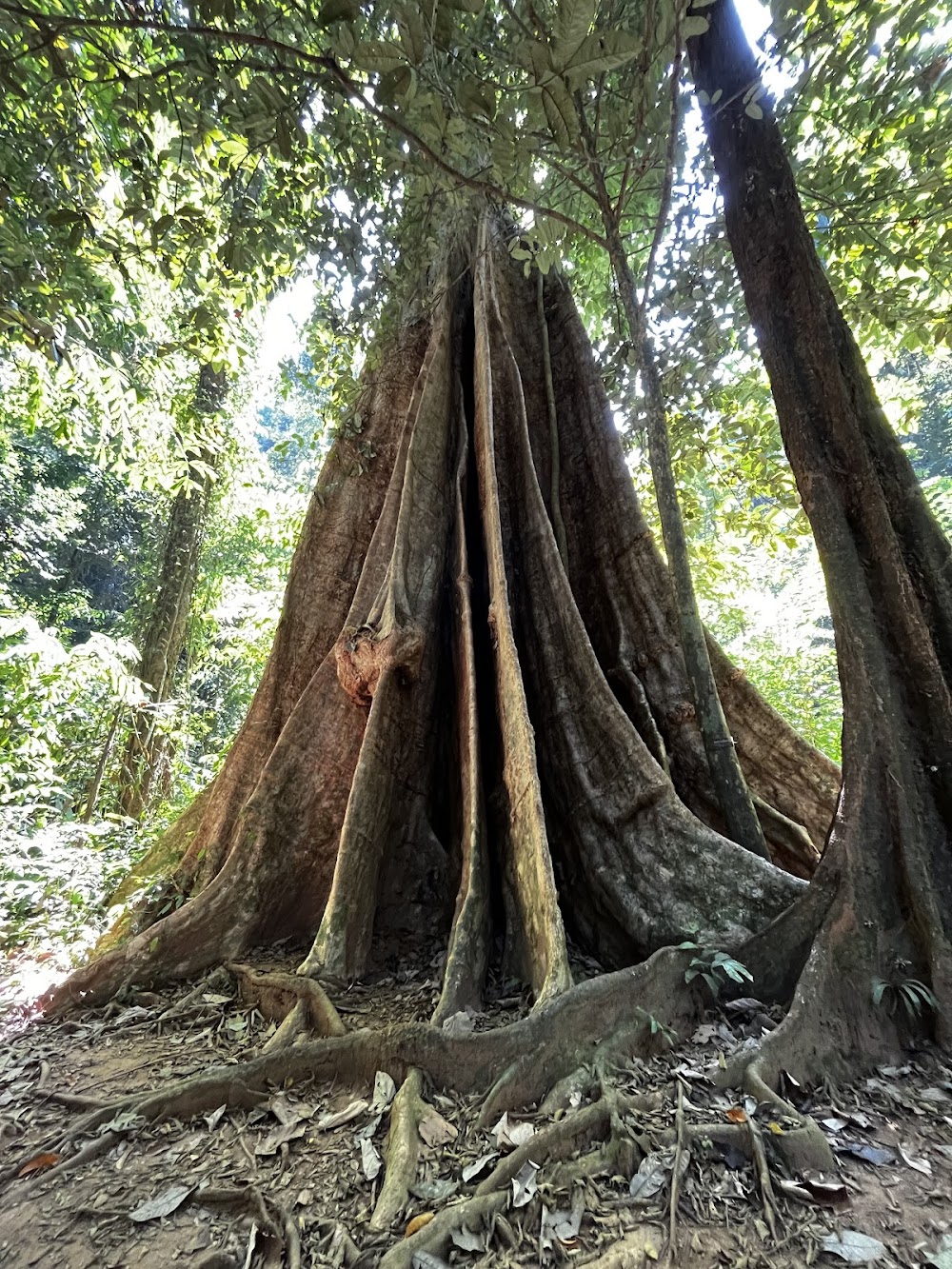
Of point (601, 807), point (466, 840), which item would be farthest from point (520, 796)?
point (601, 807)

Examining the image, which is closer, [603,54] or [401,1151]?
[401,1151]

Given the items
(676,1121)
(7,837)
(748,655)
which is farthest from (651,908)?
(748,655)

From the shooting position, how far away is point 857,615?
82.4 inches

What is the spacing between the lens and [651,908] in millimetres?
2316

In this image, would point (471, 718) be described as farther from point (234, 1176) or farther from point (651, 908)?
point (234, 1176)

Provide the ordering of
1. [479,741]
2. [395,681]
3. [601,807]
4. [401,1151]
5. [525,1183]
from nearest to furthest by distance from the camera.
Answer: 1. [525,1183]
2. [401,1151]
3. [601,807]
4. [479,741]
5. [395,681]

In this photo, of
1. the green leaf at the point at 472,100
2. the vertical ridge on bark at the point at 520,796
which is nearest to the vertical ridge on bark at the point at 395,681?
the vertical ridge on bark at the point at 520,796

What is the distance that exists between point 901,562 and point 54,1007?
12.0 ft

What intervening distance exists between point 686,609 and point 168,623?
220 inches

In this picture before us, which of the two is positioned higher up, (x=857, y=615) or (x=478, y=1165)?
(x=857, y=615)

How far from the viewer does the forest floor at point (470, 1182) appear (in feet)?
3.92

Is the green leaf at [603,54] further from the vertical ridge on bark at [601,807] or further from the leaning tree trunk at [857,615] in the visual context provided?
the vertical ridge on bark at [601,807]

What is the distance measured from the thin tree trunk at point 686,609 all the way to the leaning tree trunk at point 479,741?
241mm

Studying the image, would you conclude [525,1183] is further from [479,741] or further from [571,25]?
[571,25]
